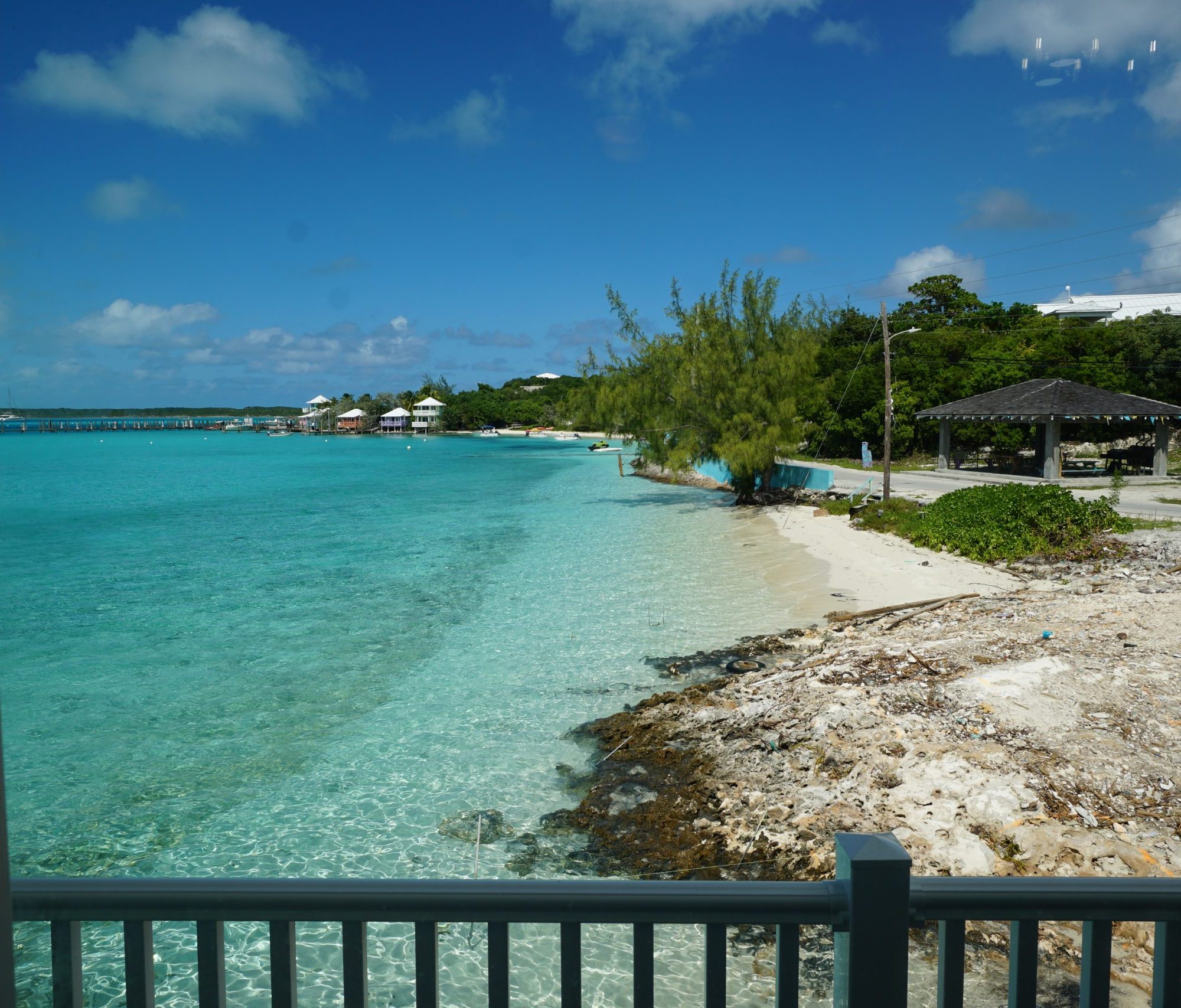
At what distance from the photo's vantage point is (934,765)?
7406 millimetres

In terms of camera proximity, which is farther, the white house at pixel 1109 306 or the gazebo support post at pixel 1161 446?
the white house at pixel 1109 306

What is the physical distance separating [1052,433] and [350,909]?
33575mm

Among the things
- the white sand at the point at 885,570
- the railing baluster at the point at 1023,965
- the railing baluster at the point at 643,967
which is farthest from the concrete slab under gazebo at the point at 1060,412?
the railing baluster at the point at 643,967

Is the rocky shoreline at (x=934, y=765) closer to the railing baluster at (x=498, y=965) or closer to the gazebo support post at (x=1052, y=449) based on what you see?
the railing baluster at (x=498, y=965)

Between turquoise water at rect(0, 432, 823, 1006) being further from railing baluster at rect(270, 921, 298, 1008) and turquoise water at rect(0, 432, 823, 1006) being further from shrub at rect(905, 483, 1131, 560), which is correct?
railing baluster at rect(270, 921, 298, 1008)

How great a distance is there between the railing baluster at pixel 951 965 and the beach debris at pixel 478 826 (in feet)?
20.5

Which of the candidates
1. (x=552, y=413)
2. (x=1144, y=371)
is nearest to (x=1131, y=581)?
(x=1144, y=371)

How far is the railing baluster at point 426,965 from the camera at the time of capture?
1916 mm

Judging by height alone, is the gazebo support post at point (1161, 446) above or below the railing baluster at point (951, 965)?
above

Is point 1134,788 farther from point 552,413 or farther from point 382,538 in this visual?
point 552,413

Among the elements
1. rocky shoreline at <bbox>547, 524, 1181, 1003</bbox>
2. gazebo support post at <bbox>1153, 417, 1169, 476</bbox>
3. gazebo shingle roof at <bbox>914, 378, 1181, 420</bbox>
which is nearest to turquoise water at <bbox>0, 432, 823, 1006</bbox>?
rocky shoreline at <bbox>547, 524, 1181, 1003</bbox>

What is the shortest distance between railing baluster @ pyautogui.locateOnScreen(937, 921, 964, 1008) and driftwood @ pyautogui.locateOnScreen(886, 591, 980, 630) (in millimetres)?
11588

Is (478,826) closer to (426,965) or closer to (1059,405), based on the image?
(426,965)

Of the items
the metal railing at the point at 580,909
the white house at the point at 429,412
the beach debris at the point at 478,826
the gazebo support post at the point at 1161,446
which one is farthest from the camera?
the white house at the point at 429,412
